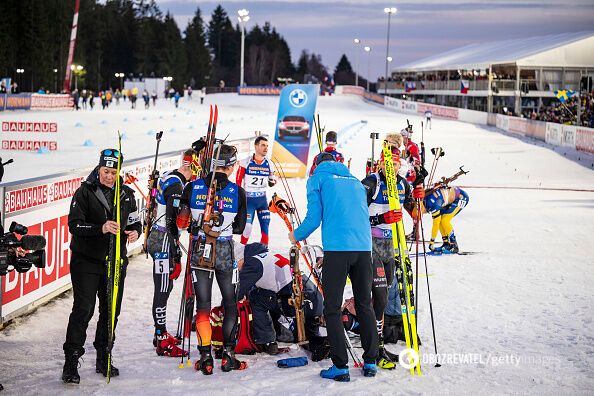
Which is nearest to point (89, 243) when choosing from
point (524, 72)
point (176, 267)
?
point (176, 267)

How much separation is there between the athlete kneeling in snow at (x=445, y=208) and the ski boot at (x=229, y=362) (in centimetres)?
624

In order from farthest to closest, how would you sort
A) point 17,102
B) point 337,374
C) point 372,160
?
point 17,102
point 372,160
point 337,374

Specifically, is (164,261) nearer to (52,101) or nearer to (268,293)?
(268,293)

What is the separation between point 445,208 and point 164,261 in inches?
247

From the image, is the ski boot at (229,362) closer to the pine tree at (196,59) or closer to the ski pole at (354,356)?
the ski pole at (354,356)

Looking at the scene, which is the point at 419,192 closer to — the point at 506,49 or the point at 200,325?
the point at 200,325

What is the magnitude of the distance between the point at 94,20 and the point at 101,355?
12591 cm

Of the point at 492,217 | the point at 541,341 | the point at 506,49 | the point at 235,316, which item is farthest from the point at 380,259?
the point at 506,49

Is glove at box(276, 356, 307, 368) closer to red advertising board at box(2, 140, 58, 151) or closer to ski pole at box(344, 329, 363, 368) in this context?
ski pole at box(344, 329, 363, 368)

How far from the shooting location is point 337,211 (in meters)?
6.77

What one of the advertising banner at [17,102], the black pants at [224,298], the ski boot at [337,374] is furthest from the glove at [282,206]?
the advertising banner at [17,102]

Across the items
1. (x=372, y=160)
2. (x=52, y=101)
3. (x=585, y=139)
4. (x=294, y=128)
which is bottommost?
(x=372, y=160)

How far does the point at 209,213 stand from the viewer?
6.71 m

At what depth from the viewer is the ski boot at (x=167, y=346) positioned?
737 cm
